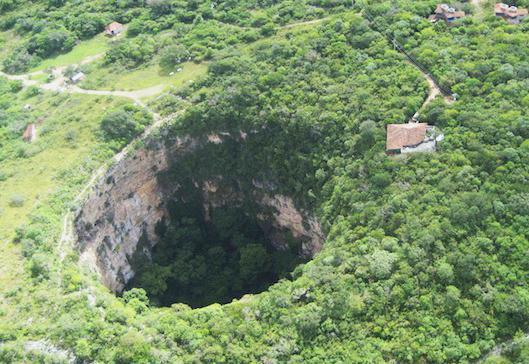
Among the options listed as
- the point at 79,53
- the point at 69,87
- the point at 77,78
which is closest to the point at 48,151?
the point at 69,87

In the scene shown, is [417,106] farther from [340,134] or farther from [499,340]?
[499,340]

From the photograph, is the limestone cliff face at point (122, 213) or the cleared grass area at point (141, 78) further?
the cleared grass area at point (141, 78)

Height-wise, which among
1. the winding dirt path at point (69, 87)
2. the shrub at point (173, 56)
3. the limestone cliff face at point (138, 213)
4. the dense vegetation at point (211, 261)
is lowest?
the dense vegetation at point (211, 261)

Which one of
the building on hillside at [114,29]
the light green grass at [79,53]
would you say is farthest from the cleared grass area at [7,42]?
the building on hillside at [114,29]

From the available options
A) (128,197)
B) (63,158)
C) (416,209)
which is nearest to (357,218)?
(416,209)

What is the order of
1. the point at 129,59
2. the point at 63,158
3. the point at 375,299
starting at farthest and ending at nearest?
1. the point at 129,59
2. the point at 63,158
3. the point at 375,299

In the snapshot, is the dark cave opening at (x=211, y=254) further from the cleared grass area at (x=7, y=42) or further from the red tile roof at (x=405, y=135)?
the cleared grass area at (x=7, y=42)

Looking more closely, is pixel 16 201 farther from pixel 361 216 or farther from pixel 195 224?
pixel 361 216
